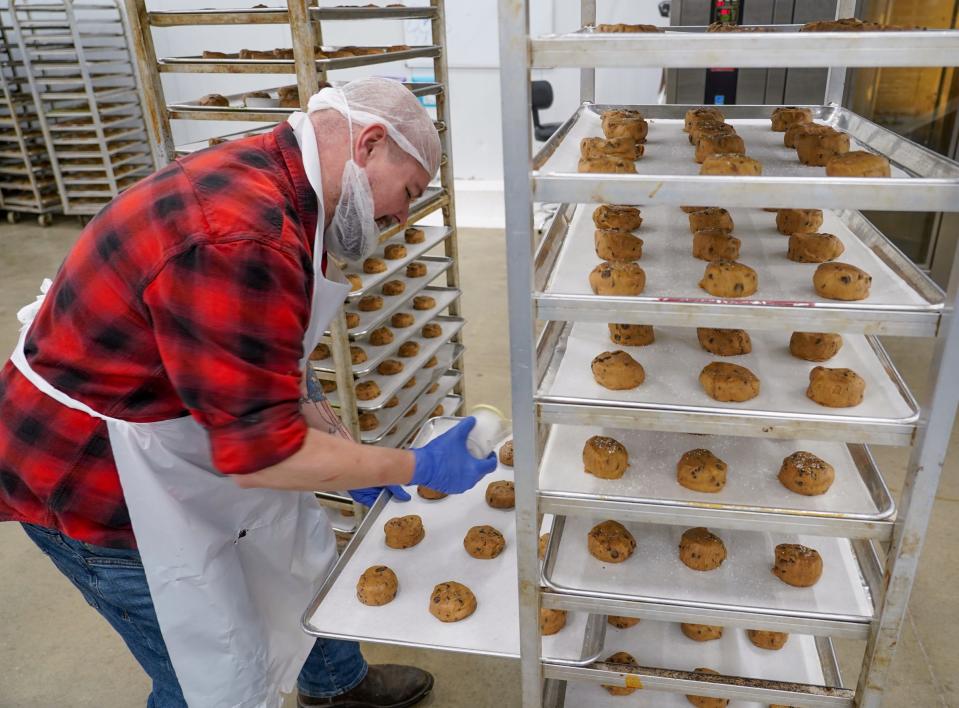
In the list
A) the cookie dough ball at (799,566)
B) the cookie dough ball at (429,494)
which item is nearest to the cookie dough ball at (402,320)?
the cookie dough ball at (429,494)

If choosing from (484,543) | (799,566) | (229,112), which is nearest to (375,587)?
(484,543)

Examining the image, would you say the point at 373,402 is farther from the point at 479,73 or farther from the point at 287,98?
the point at 479,73

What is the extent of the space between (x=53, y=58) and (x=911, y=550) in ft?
31.4

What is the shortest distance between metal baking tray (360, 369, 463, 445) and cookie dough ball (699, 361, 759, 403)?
1.77 m

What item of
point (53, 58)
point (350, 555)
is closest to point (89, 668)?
point (350, 555)

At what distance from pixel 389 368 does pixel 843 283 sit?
2182 mm

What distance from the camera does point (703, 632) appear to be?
6.18 ft

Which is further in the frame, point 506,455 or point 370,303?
point 370,303

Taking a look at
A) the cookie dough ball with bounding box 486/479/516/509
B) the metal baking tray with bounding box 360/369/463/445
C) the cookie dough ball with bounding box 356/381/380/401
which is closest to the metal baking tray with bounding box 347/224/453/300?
the cookie dough ball with bounding box 356/381/380/401

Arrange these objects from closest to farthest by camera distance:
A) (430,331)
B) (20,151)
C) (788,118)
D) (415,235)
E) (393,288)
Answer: (788,118), (393,288), (415,235), (430,331), (20,151)

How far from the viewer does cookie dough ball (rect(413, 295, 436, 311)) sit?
3.62 metres

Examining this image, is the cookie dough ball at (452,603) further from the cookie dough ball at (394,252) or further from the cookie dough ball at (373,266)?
the cookie dough ball at (394,252)

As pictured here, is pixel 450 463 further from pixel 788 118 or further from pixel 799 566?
pixel 788 118

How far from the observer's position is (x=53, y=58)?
816 centimetres
